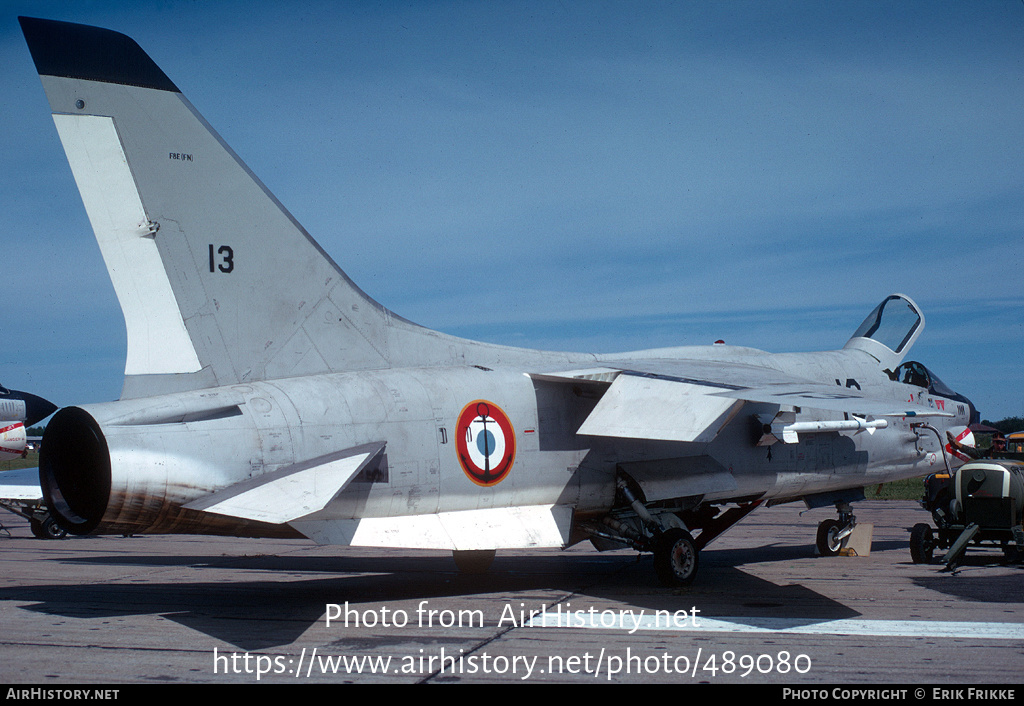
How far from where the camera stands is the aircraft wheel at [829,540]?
45.7 ft

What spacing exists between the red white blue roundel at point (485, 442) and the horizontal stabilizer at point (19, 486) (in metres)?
4.97

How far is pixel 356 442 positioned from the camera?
28.5 ft

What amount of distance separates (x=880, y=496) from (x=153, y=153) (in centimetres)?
2794

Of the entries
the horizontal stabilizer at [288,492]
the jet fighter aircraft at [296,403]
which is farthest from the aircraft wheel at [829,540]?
the horizontal stabilizer at [288,492]

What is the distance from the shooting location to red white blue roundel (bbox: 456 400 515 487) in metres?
9.51

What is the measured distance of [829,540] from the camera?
1394 cm

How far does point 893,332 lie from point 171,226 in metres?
11.6

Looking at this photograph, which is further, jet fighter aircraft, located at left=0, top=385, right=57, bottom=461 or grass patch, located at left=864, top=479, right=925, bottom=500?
grass patch, located at left=864, top=479, right=925, bottom=500

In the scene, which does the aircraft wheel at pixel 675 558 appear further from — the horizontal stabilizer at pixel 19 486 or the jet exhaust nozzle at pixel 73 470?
the horizontal stabilizer at pixel 19 486

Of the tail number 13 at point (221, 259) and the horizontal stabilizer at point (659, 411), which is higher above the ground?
the tail number 13 at point (221, 259)

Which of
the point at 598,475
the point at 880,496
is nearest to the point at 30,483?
the point at 598,475

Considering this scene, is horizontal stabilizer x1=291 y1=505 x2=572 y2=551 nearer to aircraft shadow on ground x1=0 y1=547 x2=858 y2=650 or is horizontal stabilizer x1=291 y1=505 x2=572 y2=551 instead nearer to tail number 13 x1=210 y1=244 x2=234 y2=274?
aircraft shadow on ground x1=0 y1=547 x2=858 y2=650

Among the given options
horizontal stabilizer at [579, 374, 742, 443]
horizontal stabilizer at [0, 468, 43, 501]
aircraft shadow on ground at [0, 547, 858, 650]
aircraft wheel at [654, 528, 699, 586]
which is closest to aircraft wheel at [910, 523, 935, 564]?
aircraft shadow on ground at [0, 547, 858, 650]

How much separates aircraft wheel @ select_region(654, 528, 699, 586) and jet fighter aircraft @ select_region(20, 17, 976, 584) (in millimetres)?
23
